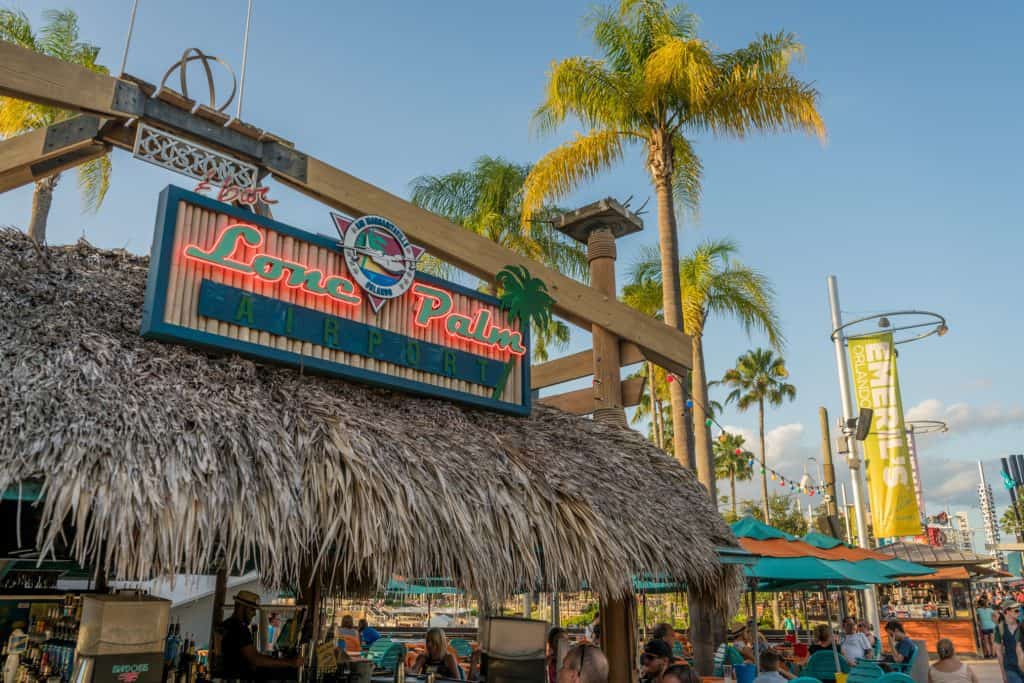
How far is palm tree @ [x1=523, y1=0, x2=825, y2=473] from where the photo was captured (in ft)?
49.5

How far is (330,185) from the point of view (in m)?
7.34

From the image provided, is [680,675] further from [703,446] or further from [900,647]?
[703,446]

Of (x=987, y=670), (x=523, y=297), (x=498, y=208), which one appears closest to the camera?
(x=523, y=297)

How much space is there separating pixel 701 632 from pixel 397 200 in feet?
29.6

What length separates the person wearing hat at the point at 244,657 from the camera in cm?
656

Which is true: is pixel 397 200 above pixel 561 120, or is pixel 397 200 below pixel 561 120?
below

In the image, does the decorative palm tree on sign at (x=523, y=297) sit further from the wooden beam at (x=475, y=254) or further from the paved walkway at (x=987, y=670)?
the paved walkway at (x=987, y=670)

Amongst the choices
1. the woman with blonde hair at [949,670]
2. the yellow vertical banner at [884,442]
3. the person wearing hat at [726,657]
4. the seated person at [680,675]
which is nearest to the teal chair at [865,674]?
the woman with blonde hair at [949,670]

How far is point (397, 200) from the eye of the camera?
7824mm

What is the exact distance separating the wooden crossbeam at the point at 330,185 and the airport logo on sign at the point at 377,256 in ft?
1.34

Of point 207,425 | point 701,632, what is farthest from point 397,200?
point 701,632

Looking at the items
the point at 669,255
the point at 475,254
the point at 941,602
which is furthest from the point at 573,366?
the point at 941,602

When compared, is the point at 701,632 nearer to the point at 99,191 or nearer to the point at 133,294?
Result: the point at 133,294

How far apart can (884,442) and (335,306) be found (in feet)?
39.5
